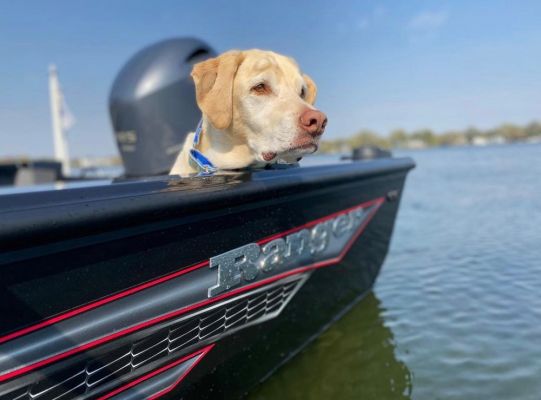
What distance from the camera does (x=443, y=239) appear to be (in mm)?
8570

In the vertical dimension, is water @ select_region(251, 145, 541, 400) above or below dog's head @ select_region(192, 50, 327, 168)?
below

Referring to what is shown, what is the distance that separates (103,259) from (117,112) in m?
3.14

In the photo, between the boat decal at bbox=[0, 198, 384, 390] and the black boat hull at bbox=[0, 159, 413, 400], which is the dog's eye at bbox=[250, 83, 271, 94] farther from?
the boat decal at bbox=[0, 198, 384, 390]

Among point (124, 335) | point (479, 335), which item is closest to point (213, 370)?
point (124, 335)

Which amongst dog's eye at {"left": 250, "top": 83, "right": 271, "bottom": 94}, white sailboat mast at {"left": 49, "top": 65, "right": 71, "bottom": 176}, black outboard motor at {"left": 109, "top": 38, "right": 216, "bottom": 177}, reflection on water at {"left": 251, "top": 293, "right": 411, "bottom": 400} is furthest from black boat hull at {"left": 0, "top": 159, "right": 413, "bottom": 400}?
white sailboat mast at {"left": 49, "top": 65, "right": 71, "bottom": 176}

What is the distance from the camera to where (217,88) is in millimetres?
2496

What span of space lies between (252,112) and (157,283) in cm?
110

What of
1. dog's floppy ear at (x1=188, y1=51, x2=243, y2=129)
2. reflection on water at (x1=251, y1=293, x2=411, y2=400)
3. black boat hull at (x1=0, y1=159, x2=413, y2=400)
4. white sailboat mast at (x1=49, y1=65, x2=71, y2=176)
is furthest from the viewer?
white sailboat mast at (x1=49, y1=65, x2=71, y2=176)

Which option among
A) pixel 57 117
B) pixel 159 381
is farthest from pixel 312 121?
pixel 57 117

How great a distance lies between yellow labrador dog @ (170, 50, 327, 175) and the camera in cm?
235

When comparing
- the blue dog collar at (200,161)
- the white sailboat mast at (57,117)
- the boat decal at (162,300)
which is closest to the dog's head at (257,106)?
the blue dog collar at (200,161)

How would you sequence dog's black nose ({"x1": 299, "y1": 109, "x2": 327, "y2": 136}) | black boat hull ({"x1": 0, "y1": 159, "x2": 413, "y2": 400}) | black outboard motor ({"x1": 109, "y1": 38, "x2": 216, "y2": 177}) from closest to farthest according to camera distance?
1. black boat hull ({"x1": 0, "y1": 159, "x2": 413, "y2": 400})
2. dog's black nose ({"x1": 299, "y1": 109, "x2": 327, "y2": 136})
3. black outboard motor ({"x1": 109, "y1": 38, "x2": 216, "y2": 177})

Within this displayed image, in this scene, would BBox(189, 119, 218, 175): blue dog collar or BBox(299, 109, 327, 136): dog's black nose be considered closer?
BBox(299, 109, 327, 136): dog's black nose

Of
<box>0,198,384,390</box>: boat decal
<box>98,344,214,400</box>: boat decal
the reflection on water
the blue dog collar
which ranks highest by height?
the blue dog collar
